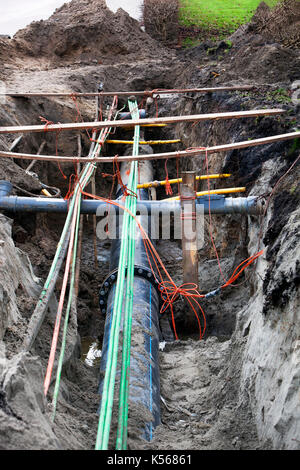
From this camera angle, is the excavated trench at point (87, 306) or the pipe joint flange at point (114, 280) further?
the pipe joint flange at point (114, 280)

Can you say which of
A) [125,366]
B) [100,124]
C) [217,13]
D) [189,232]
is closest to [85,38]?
[217,13]

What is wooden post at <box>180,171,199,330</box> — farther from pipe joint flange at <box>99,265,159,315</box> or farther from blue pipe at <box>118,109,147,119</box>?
blue pipe at <box>118,109,147,119</box>

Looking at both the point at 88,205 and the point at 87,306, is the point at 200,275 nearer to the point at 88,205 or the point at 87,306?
the point at 87,306

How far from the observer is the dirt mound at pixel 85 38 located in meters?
15.2

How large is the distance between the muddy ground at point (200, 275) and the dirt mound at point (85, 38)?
0.37 ft

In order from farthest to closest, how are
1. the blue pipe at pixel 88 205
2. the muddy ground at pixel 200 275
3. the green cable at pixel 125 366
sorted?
the blue pipe at pixel 88 205 < the muddy ground at pixel 200 275 < the green cable at pixel 125 366

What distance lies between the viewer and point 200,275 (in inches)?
310

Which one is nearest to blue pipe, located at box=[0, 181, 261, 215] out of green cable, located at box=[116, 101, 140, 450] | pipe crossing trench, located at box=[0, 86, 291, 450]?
pipe crossing trench, located at box=[0, 86, 291, 450]

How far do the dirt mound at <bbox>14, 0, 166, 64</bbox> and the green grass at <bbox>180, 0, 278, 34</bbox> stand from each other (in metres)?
5.01

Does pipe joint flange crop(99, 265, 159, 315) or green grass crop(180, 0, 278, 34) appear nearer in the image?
pipe joint flange crop(99, 265, 159, 315)

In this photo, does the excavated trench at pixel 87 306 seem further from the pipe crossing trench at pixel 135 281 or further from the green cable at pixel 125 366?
the green cable at pixel 125 366

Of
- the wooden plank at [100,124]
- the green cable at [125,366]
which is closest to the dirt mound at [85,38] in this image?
the wooden plank at [100,124]

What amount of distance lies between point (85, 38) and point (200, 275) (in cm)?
1110

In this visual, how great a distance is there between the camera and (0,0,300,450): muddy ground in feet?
10.6
